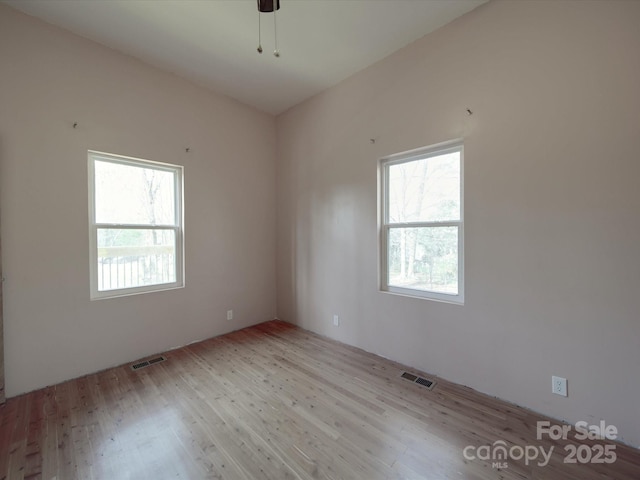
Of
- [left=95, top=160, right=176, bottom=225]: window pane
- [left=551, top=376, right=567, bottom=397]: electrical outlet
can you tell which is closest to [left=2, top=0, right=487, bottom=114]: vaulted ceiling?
[left=95, top=160, right=176, bottom=225]: window pane

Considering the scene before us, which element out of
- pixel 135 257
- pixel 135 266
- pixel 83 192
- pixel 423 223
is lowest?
pixel 135 266

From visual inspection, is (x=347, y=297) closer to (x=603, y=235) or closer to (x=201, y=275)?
(x=201, y=275)

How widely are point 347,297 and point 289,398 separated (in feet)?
4.46

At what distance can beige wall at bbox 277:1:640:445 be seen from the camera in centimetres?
169

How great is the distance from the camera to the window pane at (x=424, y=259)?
2.49 metres

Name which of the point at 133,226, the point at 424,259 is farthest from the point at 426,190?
the point at 133,226

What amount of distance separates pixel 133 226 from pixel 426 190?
126 inches

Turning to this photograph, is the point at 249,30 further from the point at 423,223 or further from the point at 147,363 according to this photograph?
the point at 147,363

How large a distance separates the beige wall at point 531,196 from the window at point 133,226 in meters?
2.37

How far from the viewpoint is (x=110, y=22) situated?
2344 mm

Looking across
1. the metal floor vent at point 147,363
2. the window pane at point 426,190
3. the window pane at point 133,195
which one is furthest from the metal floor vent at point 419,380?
the window pane at point 133,195

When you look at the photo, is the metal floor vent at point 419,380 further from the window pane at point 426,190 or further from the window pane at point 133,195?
the window pane at point 133,195

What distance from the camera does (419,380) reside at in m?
2.45

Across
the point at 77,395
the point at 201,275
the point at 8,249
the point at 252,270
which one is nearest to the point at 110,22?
the point at 8,249
